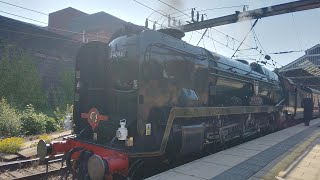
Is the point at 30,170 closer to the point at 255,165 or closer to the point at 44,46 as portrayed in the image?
the point at 255,165

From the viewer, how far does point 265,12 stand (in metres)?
15.5

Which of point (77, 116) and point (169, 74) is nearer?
point (169, 74)

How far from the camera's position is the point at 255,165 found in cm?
689

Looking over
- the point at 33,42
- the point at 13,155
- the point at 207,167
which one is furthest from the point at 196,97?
the point at 33,42

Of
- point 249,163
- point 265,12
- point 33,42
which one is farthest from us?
point 33,42

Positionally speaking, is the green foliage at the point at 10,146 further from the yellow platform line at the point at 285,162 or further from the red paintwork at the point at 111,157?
the yellow platform line at the point at 285,162

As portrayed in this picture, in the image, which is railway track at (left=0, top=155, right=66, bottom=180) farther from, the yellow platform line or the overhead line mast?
the overhead line mast

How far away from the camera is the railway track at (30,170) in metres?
6.88

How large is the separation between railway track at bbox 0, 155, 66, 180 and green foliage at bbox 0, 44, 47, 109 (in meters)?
10.7

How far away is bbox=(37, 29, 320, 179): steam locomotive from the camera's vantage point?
5.83 meters

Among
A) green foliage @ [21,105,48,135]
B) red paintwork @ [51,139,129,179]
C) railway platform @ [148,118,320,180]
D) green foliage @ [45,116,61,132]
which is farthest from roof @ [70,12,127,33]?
red paintwork @ [51,139,129,179]

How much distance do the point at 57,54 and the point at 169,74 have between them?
18.0 m

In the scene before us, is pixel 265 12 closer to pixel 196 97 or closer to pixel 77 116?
pixel 196 97

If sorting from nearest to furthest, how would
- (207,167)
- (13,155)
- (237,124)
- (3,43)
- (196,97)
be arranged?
(207,167) → (196,97) → (13,155) → (237,124) → (3,43)
